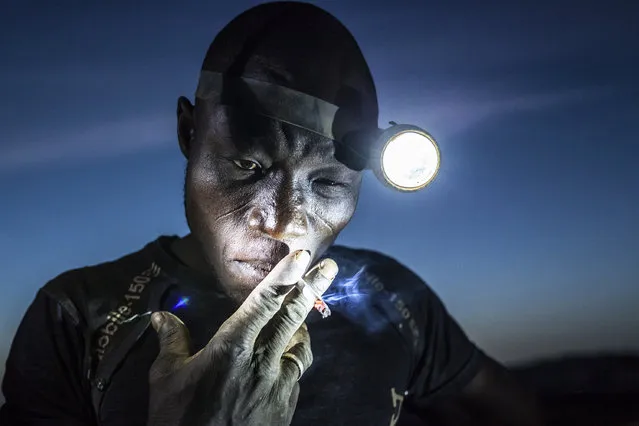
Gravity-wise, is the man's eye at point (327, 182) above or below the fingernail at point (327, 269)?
above

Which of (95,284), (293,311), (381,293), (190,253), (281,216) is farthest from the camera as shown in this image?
(381,293)

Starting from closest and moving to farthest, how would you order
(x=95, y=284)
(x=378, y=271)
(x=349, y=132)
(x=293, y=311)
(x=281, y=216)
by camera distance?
1. (x=293, y=311)
2. (x=281, y=216)
3. (x=349, y=132)
4. (x=95, y=284)
5. (x=378, y=271)

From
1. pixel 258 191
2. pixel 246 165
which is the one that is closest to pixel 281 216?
pixel 258 191

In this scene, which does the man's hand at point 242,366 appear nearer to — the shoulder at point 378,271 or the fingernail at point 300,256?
the fingernail at point 300,256

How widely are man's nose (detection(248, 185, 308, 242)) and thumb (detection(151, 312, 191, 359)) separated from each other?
413mm

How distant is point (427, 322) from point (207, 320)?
102cm

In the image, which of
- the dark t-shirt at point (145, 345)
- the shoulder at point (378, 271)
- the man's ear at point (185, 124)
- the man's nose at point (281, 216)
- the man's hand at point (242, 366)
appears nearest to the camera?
the man's hand at point (242, 366)

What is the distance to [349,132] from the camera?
2.31m

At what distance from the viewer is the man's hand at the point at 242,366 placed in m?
1.82

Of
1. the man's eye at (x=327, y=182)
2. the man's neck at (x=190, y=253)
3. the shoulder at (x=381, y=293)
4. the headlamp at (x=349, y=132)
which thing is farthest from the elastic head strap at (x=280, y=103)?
the shoulder at (x=381, y=293)

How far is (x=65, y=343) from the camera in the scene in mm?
2369

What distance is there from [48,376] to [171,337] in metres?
0.67

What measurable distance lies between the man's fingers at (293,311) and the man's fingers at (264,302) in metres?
0.06

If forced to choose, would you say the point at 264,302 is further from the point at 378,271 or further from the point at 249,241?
the point at 378,271
